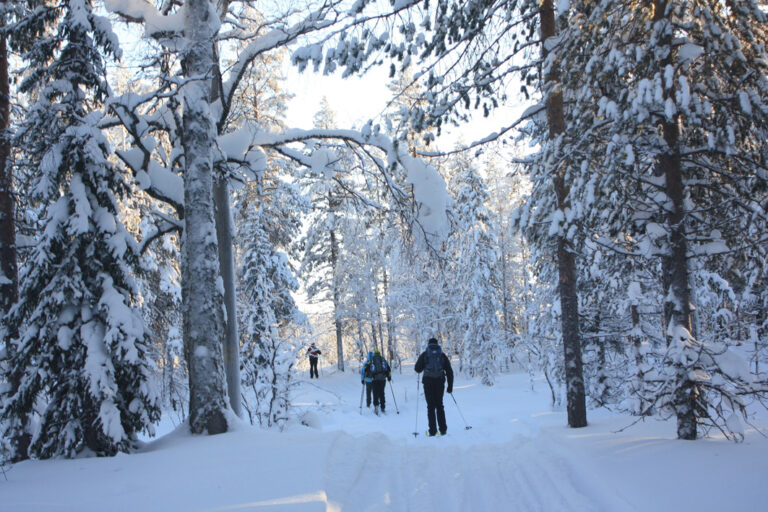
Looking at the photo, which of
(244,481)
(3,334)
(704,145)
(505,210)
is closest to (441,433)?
(244,481)

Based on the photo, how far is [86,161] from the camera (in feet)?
20.5

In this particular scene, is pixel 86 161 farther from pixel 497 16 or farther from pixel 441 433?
pixel 441 433

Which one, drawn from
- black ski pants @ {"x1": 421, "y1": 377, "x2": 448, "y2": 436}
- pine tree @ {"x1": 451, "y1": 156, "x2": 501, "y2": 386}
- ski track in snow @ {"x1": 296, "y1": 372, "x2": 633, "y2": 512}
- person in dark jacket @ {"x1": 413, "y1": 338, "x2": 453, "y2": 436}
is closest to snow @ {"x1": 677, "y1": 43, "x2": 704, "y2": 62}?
ski track in snow @ {"x1": 296, "y1": 372, "x2": 633, "y2": 512}

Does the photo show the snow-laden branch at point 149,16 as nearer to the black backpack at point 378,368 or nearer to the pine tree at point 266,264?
the black backpack at point 378,368

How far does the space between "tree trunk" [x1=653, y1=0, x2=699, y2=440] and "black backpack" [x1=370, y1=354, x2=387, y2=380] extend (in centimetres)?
993

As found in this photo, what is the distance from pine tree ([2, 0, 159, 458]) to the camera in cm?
587

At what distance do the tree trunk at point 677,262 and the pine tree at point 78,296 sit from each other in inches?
256

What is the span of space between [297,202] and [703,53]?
36.1 ft

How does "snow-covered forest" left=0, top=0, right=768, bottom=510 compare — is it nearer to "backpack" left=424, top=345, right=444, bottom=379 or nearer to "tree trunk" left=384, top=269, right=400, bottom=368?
"backpack" left=424, top=345, right=444, bottom=379

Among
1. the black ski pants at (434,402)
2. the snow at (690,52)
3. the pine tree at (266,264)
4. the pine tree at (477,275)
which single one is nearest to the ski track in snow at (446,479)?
the black ski pants at (434,402)

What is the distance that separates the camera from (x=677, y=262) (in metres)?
6.11

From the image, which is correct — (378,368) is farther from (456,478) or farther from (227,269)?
(456,478)

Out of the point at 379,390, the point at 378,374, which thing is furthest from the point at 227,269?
the point at 379,390

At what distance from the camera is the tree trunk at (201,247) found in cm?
626
